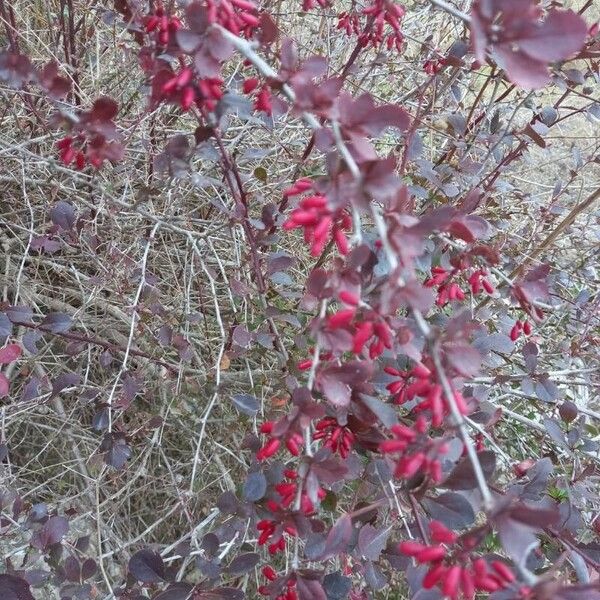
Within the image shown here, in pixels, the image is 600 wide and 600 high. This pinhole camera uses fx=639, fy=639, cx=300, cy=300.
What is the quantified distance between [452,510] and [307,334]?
58 cm

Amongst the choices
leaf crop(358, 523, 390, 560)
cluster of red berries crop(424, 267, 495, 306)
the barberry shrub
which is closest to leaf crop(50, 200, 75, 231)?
the barberry shrub

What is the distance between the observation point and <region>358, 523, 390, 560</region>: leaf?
99cm

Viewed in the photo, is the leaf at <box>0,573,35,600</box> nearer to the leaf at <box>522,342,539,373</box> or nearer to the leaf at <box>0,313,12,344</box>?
the leaf at <box>0,313,12,344</box>

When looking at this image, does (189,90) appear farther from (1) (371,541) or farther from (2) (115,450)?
(2) (115,450)

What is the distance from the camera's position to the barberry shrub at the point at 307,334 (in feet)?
2.24

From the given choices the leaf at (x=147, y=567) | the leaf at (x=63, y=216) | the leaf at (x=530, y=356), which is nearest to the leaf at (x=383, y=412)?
the leaf at (x=147, y=567)

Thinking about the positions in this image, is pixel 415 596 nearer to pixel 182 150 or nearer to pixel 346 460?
pixel 346 460

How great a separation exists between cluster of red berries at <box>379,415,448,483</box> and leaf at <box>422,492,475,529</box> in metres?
0.26

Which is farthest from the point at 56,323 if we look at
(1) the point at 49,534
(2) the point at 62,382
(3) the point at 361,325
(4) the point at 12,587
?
(3) the point at 361,325

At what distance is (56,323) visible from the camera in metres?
1.31

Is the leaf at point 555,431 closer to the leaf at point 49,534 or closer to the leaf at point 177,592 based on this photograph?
the leaf at point 177,592

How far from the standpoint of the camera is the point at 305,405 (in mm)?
782

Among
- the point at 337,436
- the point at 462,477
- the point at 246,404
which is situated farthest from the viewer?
the point at 246,404

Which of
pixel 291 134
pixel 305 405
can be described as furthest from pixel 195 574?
pixel 291 134
